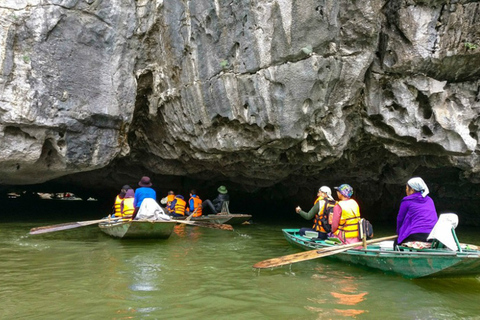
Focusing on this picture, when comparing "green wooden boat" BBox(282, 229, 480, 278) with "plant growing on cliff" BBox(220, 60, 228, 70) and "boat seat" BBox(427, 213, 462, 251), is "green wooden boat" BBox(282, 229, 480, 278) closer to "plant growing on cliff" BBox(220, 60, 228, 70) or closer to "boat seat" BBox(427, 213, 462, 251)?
"boat seat" BBox(427, 213, 462, 251)

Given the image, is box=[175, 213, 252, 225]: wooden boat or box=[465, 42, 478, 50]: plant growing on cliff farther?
box=[175, 213, 252, 225]: wooden boat

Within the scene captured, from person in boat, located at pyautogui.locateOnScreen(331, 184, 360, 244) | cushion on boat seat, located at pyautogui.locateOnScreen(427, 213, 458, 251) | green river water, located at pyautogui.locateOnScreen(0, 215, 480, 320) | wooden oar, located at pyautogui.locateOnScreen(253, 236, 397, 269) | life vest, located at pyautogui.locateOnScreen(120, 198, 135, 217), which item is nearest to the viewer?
green river water, located at pyautogui.locateOnScreen(0, 215, 480, 320)

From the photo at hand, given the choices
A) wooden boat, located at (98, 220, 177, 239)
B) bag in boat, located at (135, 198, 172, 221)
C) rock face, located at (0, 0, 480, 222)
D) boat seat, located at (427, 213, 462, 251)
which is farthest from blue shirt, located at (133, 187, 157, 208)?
boat seat, located at (427, 213, 462, 251)

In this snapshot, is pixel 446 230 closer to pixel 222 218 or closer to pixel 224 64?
pixel 224 64

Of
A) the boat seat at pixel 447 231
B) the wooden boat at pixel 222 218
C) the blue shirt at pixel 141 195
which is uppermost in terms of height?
the blue shirt at pixel 141 195

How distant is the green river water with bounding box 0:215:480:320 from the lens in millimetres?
3875

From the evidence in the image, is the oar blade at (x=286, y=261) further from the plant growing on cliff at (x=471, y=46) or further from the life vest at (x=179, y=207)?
the life vest at (x=179, y=207)

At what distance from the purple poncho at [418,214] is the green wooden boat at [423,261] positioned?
0.27 meters

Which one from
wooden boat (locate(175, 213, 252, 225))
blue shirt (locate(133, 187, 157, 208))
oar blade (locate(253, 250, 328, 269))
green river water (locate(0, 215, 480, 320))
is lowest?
green river water (locate(0, 215, 480, 320))

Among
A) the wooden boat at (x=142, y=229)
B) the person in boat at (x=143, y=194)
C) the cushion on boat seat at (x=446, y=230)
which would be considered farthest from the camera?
the person in boat at (x=143, y=194)

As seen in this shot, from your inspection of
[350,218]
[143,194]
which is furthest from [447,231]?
[143,194]

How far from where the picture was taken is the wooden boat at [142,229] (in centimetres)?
771

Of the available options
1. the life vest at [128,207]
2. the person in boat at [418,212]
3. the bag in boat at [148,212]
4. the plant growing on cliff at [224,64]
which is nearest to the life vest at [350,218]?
the person in boat at [418,212]

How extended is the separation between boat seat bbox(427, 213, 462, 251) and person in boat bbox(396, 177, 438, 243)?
0.79 feet
